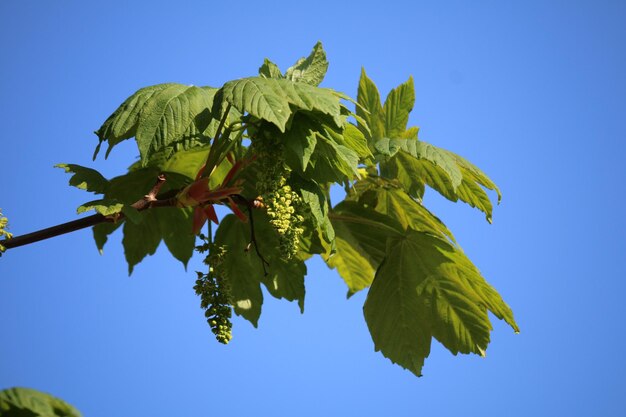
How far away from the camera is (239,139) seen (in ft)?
8.24

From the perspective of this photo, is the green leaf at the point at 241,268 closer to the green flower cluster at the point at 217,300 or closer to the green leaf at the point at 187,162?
the green leaf at the point at 187,162

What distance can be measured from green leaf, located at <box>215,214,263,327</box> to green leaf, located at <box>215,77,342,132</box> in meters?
0.76

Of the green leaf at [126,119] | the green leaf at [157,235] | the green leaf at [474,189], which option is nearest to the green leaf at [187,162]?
the green leaf at [157,235]

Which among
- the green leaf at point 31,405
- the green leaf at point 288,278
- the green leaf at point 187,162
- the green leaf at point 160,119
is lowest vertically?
the green leaf at point 31,405

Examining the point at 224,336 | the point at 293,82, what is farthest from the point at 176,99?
the point at 224,336

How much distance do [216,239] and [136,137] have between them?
0.76 metres

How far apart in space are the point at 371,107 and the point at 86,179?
1.00 meters

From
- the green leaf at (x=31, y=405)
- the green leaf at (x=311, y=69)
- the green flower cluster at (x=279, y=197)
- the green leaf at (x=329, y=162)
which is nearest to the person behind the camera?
the green leaf at (x=31, y=405)

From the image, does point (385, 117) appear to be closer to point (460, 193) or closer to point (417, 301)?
point (460, 193)

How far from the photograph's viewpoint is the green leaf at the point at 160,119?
7.00 ft

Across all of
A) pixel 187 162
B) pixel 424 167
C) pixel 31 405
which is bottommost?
pixel 31 405

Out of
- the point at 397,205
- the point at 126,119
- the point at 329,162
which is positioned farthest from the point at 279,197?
the point at 397,205

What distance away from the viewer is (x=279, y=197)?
212 centimetres

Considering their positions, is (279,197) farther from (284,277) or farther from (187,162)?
(187,162)
